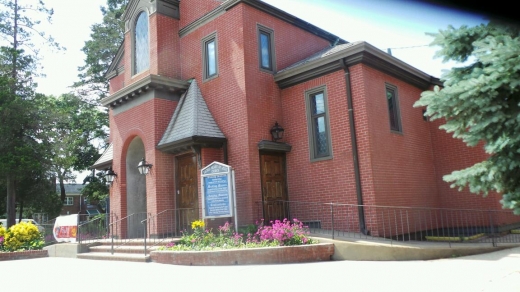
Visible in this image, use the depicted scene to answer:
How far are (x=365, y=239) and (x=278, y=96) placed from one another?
535 cm

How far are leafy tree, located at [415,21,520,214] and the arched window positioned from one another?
1193 centimetres

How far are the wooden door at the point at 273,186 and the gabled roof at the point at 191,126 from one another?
1518 mm

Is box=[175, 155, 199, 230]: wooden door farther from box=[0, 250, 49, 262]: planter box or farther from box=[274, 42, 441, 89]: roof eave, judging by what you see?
box=[0, 250, 49, 262]: planter box

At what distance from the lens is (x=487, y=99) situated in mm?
4461

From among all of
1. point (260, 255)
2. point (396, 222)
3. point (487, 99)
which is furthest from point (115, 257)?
point (487, 99)

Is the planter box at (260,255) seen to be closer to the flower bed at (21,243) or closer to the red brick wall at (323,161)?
the red brick wall at (323,161)

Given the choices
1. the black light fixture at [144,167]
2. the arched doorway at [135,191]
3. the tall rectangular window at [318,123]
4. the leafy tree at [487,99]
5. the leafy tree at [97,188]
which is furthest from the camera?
the leafy tree at [97,188]

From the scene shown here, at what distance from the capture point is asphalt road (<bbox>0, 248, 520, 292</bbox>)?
628cm

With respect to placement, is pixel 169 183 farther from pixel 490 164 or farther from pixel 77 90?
pixel 77 90

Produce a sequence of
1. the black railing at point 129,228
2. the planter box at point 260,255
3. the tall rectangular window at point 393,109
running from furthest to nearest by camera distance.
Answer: the black railing at point 129,228, the tall rectangular window at point 393,109, the planter box at point 260,255

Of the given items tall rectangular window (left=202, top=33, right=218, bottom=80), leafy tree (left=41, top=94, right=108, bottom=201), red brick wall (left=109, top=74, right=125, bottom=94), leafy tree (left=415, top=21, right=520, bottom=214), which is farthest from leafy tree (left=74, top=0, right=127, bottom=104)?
leafy tree (left=415, top=21, right=520, bottom=214)

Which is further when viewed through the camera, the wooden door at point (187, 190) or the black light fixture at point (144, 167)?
the black light fixture at point (144, 167)

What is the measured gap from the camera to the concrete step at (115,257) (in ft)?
33.5

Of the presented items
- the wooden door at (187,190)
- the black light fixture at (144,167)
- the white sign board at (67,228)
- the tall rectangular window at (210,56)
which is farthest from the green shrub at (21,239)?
the tall rectangular window at (210,56)
